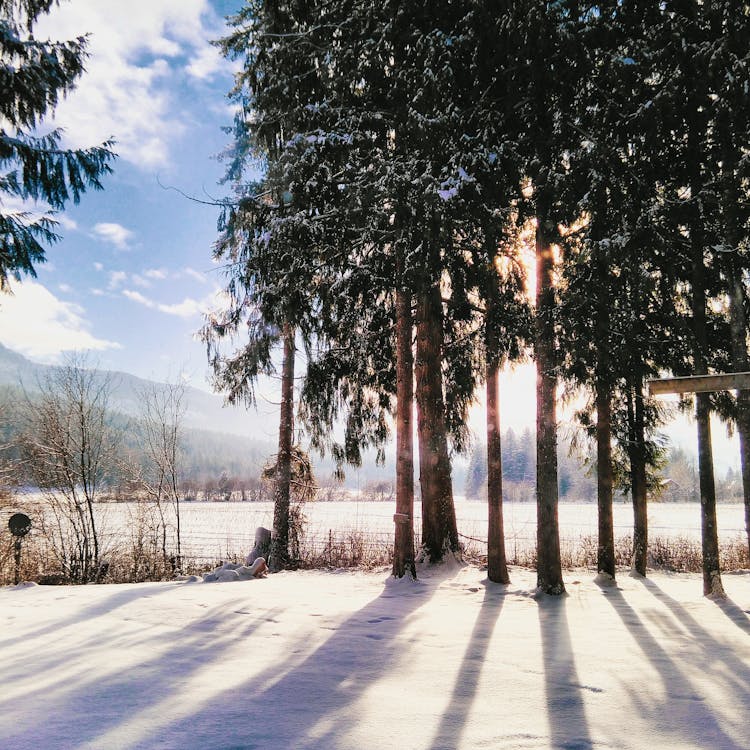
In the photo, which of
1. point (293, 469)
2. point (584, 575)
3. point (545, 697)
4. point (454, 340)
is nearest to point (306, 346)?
point (454, 340)

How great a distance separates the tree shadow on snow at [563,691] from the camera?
3.00m

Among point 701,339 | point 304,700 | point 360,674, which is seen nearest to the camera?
point 304,700

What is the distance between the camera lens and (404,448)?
31.5 ft

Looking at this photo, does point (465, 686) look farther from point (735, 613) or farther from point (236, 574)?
point (236, 574)

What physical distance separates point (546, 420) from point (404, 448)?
8.63 feet

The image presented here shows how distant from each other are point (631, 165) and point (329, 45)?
205 inches

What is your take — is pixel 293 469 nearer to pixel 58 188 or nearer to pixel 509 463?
pixel 58 188

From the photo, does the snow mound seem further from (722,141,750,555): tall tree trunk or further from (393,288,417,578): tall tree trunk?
(722,141,750,555): tall tree trunk

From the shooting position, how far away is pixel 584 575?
11.8 meters

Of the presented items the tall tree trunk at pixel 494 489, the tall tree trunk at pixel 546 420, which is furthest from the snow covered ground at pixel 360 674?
the tall tree trunk at pixel 494 489

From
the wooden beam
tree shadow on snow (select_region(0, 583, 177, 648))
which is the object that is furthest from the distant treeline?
the wooden beam

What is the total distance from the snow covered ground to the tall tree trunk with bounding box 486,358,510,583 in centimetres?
225

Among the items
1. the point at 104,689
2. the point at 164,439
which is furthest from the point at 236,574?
the point at 164,439

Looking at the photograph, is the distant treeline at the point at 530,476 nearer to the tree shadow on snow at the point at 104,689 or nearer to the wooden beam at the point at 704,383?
the wooden beam at the point at 704,383
